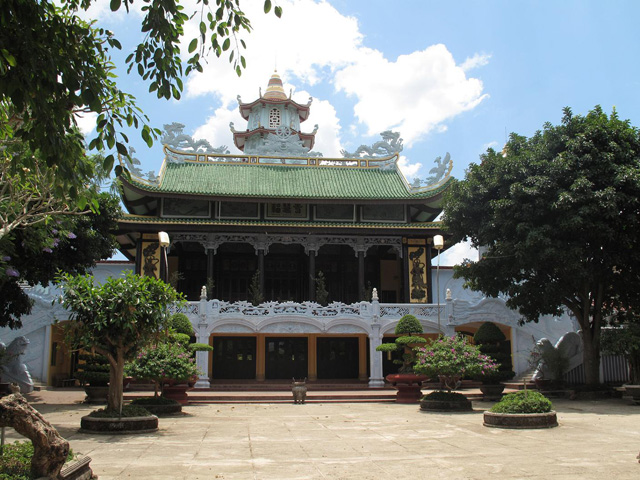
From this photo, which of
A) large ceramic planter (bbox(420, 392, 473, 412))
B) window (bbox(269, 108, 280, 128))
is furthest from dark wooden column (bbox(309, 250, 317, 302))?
window (bbox(269, 108, 280, 128))

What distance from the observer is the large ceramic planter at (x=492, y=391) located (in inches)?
811

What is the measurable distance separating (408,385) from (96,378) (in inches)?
404

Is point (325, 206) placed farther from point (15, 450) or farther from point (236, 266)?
point (15, 450)

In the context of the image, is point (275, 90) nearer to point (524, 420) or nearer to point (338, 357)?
point (338, 357)

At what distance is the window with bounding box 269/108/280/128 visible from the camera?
43963mm

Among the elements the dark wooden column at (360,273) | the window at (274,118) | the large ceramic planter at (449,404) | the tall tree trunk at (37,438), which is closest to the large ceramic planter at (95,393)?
the large ceramic planter at (449,404)

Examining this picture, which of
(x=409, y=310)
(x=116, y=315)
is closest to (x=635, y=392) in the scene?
(x=409, y=310)

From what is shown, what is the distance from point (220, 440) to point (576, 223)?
1250 cm

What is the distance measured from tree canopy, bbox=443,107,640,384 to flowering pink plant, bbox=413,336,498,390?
397 centimetres

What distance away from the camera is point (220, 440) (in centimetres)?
1115

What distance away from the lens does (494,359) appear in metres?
20.6

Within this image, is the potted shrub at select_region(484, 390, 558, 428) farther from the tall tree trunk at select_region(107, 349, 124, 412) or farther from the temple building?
the temple building

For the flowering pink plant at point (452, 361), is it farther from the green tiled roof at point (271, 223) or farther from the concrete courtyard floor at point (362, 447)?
the green tiled roof at point (271, 223)

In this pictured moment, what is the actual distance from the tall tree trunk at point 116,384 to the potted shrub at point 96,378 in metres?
7.55
